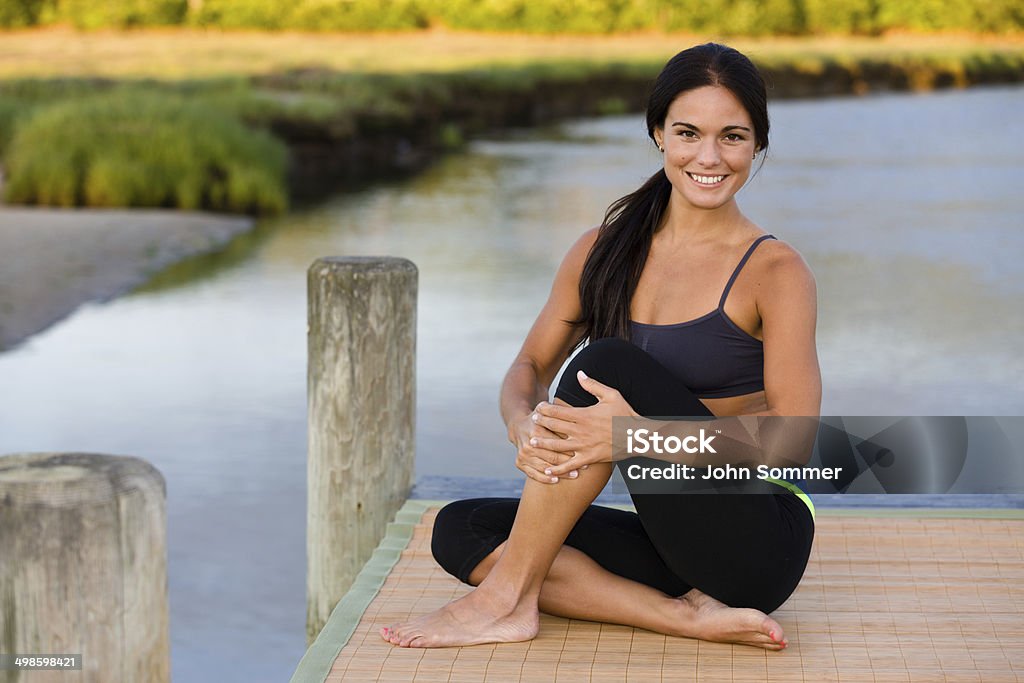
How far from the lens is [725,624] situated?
238cm

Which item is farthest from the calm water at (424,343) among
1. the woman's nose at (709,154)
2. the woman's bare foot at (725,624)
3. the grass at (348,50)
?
the grass at (348,50)

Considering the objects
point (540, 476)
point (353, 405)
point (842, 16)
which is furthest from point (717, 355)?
point (842, 16)

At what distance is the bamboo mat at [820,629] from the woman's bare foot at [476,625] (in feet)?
0.06

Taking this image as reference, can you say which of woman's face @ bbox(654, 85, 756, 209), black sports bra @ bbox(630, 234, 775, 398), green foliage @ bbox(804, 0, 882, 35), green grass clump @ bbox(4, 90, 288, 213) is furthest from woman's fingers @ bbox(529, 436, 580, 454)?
green foliage @ bbox(804, 0, 882, 35)

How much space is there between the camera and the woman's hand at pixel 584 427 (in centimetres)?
227

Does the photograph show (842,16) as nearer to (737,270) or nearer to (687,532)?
(737,270)

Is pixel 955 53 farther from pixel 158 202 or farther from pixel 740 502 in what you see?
pixel 740 502

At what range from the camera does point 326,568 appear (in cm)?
314

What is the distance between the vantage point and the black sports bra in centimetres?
240

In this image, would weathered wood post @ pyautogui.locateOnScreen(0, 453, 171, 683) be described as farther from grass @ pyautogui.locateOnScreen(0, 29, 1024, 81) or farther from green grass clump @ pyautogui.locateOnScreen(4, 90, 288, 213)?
grass @ pyautogui.locateOnScreen(0, 29, 1024, 81)

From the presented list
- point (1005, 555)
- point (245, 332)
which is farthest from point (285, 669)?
point (245, 332)

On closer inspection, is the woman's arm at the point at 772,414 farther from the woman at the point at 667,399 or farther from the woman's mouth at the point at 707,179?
the woman's mouth at the point at 707,179

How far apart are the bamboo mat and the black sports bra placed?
0.43 m

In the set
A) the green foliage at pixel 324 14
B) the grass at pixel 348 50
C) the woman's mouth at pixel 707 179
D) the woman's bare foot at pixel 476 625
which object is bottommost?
the grass at pixel 348 50
